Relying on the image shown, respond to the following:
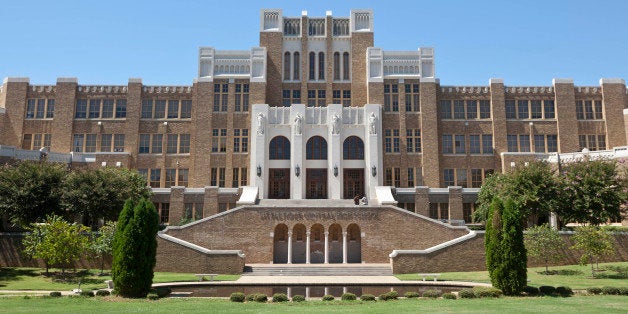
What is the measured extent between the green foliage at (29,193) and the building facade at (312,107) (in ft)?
40.1

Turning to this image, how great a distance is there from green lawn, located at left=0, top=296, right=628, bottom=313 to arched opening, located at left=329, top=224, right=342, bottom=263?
17790mm

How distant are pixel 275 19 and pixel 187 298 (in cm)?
3731

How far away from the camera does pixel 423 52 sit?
174 feet

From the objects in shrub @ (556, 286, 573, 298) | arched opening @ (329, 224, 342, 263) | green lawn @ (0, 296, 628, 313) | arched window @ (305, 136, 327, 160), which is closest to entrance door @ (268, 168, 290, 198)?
arched window @ (305, 136, 327, 160)

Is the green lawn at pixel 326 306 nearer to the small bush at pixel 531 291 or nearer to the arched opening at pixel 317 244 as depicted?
the small bush at pixel 531 291

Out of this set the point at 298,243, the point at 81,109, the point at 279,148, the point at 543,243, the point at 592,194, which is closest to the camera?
the point at 543,243

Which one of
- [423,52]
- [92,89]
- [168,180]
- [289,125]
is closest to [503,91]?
[423,52]

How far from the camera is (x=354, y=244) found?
133 feet

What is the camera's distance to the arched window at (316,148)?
48.9 metres

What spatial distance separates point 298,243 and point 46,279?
17282mm

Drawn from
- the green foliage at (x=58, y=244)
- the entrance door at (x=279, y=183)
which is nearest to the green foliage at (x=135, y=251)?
the green foliage at (x=58, y=244)

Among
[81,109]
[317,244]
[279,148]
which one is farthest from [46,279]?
[81,109]

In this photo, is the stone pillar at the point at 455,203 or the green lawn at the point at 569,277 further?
the stone pillar at the point at 455,203

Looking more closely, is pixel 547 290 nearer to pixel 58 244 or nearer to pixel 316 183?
pixel 58 244
